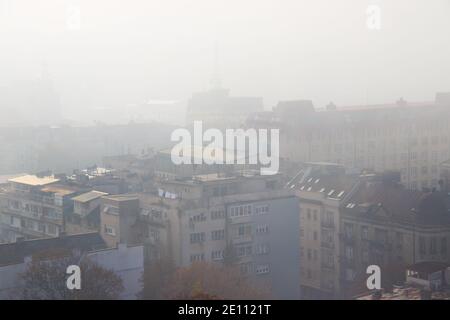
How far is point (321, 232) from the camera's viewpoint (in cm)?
1585

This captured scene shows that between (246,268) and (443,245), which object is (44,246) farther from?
(443,245)

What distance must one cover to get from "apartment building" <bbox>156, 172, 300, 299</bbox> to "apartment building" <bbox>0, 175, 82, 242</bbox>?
5.67ft

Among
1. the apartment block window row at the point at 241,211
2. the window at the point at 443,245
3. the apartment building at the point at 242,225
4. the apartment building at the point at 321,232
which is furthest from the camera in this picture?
the apartment building at the point at 321,232

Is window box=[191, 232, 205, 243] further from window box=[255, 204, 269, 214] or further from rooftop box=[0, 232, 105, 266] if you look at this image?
rooftop box=[0, 232, 105, 266]

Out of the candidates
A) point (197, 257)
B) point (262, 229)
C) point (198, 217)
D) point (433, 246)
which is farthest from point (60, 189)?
point (433, 246)

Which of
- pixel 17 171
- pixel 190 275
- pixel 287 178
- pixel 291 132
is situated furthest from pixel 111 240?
pixel 17 171

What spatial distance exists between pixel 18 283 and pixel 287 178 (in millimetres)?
7602

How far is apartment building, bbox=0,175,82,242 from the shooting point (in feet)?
48.2

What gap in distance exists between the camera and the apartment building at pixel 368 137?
24297 millimetres

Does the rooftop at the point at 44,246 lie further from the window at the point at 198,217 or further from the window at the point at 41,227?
the window at the point at 41,227

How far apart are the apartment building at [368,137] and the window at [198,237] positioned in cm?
1050

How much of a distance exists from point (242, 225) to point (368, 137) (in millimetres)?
12426

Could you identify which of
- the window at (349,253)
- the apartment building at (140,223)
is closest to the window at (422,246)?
the window at (349,253)

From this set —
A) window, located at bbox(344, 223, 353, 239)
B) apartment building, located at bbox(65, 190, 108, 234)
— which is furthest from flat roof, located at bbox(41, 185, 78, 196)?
window, located at bbox(344, 223, 353, 239)
